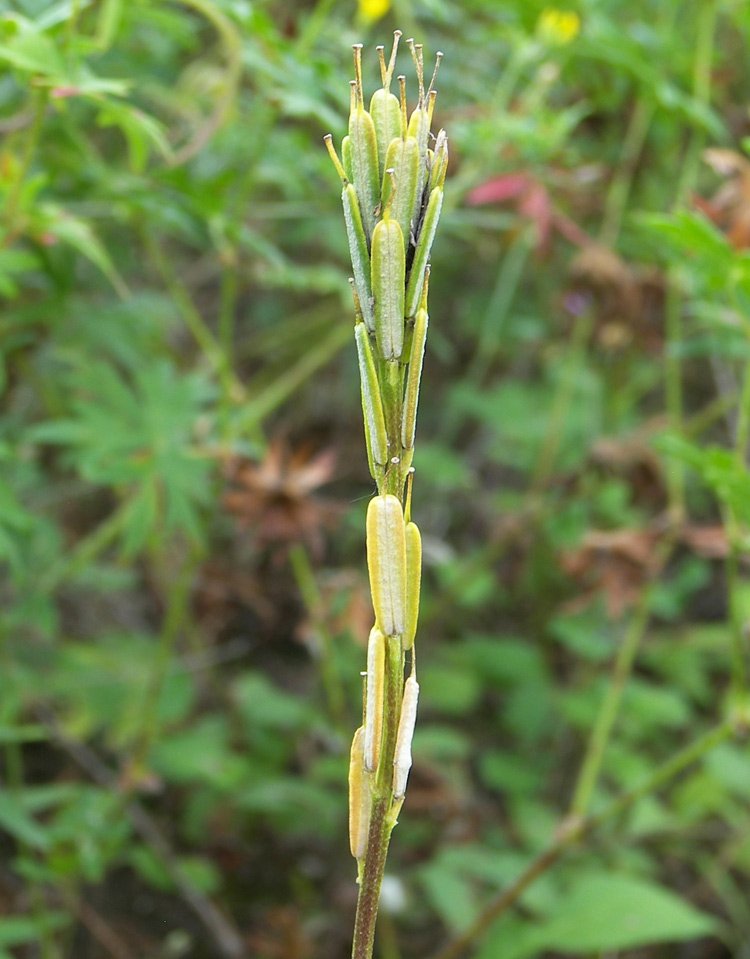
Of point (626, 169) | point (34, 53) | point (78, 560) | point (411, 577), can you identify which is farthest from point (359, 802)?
point (626, 169)

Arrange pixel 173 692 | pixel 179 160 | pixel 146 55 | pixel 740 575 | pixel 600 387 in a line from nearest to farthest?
pixel 179 160, pixel 146 55, pixel 173 692, pixel 600 387, pixel 740 575

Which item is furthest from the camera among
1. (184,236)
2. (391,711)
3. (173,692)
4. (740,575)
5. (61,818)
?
(740,575)

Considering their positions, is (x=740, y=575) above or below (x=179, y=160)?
below

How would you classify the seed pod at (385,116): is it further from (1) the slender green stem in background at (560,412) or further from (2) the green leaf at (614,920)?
(1) the slender green stem in background at (560,412)

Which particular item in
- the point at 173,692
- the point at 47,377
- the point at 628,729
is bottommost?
the point at 628,729

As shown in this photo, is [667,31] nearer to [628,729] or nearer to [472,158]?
[472,158]

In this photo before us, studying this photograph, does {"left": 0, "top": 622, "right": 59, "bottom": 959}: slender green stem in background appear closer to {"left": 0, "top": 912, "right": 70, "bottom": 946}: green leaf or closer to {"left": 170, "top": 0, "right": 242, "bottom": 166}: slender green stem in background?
{"left": 0, "top": 912, "right": 70, "bottom": 946}: green leaf

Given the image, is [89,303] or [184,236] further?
[184,236]

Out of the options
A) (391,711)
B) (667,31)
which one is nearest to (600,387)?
(667,31)
